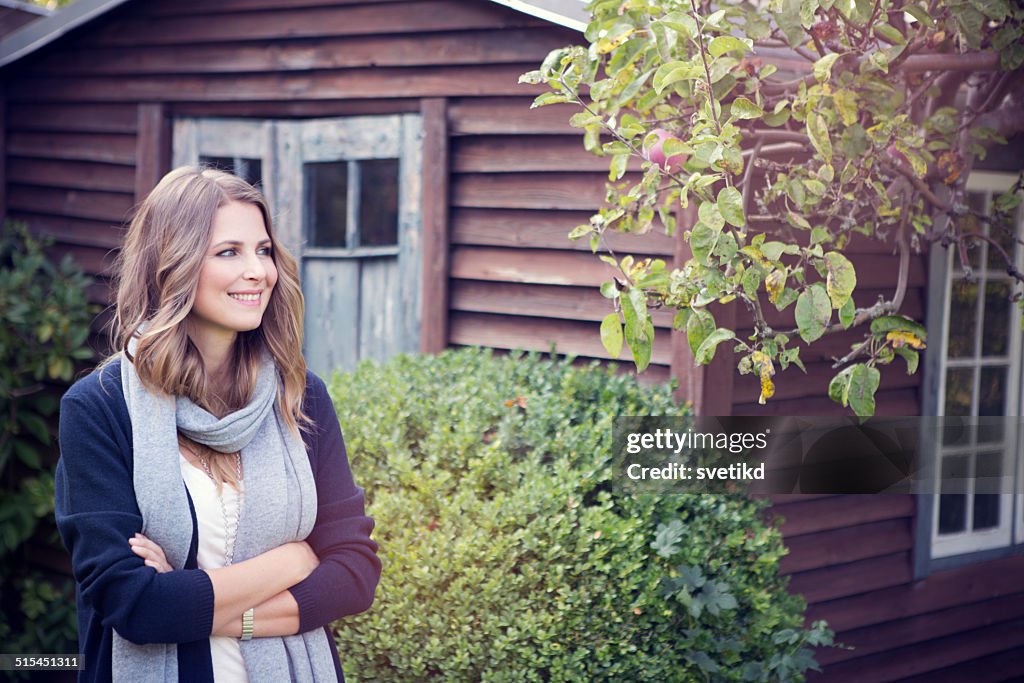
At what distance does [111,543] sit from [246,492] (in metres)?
0.33

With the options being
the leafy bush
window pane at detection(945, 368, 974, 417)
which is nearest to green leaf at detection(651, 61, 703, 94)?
window pane at detection(945, 368, 974, 417)

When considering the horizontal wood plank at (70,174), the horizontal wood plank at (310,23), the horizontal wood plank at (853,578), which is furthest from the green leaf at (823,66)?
the horizontal wood plank at (70,174)

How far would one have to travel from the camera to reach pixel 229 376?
106 inches

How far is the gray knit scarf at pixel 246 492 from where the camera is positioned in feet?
7.98

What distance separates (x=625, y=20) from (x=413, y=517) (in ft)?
6.13

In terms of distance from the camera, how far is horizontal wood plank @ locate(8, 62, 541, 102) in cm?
549

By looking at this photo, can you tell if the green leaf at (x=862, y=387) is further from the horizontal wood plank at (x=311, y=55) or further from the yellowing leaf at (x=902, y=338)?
the horizontal wood plank at (x=311, y=55)

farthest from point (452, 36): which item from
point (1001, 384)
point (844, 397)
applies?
point (1001, 384)

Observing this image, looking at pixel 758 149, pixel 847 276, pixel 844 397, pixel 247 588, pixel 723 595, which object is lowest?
pixel 723 595

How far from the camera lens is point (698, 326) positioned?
334 centimetres

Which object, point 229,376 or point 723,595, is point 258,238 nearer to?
point 229,376

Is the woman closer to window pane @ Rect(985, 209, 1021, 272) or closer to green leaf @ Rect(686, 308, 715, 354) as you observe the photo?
green leaf @ Rect(686, 308, 715, 354)

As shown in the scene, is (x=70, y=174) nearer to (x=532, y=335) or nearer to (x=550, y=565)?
(x=532, y=335)

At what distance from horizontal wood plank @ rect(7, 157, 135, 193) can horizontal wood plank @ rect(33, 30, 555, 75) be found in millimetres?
603
